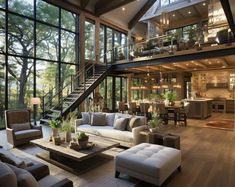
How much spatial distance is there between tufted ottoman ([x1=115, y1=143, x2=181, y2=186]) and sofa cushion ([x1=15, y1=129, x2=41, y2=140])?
2.99 meters

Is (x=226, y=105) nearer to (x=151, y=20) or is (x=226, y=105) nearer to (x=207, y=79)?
(x=207, y=79)

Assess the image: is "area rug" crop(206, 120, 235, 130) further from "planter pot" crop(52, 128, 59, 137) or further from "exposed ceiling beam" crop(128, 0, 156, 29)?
"exposed ceiling beam" crop(128, 0, 156, 29)

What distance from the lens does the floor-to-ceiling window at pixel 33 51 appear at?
7.28 meters

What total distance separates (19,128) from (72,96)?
12.5 feet

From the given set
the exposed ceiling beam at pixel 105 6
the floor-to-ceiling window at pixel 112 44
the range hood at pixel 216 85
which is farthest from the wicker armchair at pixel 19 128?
the range hood at pixel 216 85

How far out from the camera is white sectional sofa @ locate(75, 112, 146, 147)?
450 centimetres

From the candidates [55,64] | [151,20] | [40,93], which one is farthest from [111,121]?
[151,20]

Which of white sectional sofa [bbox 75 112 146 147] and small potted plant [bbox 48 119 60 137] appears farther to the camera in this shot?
white sectional sofa [bbox 75 112 146 147]

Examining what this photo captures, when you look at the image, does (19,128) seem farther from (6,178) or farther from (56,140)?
(6,178)

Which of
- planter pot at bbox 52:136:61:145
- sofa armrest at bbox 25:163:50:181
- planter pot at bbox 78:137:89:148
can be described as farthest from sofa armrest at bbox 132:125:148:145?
sofa armrest at bbox 25:163:50:181

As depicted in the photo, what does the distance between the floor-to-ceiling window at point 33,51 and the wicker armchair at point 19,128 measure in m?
2.51

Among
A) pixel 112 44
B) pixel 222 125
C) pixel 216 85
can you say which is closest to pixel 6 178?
pixel 222 125

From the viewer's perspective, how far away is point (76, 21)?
10.2 metres

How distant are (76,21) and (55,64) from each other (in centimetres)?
294
